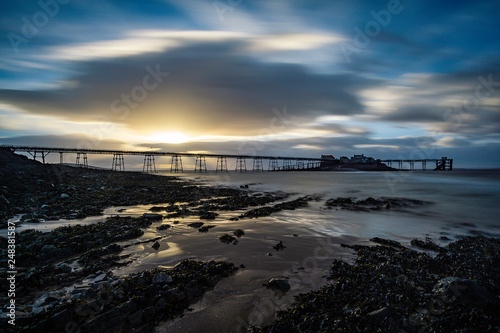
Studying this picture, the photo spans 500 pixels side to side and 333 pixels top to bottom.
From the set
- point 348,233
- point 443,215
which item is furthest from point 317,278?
→ point 443,215

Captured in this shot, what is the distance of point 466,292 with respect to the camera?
14.8ft

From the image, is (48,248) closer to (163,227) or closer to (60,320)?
(163,227)

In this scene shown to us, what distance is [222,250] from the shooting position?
760cm

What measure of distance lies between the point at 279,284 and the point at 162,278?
2652 millimetres

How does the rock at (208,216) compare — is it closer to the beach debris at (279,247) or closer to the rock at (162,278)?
the beach debris at (279,247)

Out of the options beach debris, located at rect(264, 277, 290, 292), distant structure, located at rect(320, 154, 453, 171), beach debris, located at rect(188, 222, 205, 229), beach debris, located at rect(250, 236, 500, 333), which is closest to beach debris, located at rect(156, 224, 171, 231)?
beach debris, located at rect(188, 222, 205, 229)

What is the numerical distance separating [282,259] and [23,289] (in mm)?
6181

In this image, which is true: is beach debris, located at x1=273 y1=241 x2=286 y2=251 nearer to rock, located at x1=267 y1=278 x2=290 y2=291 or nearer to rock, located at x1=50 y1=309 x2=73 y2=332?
rock, located at x1=267 y1=278 x2=290 y2=291

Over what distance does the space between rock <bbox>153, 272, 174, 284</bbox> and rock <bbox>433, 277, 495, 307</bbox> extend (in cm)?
573

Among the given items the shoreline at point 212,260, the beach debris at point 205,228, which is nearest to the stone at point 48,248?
the shoreline at point 212,260

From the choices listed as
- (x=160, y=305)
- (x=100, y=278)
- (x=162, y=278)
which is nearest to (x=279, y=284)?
(x=160, y=305)

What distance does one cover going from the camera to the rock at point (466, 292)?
4410mm

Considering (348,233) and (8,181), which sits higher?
(8,181)

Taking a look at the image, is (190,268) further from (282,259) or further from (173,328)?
(282,259)
